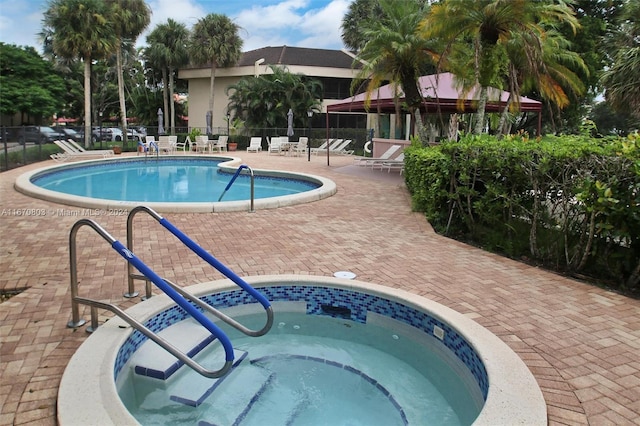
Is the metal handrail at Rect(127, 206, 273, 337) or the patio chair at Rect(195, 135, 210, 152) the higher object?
the patio chair at Rect(195, 135, 210, 152)

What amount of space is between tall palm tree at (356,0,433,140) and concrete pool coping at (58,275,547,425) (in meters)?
11.2

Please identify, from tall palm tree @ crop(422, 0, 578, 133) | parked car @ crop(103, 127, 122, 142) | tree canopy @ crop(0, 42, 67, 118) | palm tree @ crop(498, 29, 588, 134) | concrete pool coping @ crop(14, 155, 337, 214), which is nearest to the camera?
concrete pool coping @ crop(14, 155, 337, 214)

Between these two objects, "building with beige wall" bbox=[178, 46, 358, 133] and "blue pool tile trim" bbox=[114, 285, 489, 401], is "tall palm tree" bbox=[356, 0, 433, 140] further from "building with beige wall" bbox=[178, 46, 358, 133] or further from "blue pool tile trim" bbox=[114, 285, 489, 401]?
"building with beige wall" bbox=[178, 46, 358, 133]

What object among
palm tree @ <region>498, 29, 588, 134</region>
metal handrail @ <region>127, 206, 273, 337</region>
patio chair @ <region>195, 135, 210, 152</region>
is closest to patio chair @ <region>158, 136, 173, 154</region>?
patio chair @ <region>195, 135, 210, 152</region>

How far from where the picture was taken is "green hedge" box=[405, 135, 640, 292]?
16.0 feet

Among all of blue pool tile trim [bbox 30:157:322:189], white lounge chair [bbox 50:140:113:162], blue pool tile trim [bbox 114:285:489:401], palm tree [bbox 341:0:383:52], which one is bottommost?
blue pool tile trim [bbox 114:285:489:401]

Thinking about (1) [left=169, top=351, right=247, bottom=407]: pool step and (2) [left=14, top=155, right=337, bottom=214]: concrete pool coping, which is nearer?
(1) [left=169, top=351, right=247, bottom=407]: pool step

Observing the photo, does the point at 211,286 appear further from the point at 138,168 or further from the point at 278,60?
the point at 278,60

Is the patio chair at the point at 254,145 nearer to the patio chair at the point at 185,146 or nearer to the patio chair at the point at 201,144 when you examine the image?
the patio chair at the point at 201,144

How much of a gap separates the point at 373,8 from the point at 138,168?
2496 centimetres

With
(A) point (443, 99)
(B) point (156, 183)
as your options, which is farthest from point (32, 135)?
(A) point (443, 99)

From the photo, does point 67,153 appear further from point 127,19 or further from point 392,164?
point 392,164

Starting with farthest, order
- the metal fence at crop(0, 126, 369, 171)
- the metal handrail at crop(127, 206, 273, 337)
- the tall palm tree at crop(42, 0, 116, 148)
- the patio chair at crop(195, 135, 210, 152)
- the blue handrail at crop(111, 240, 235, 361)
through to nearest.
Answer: the patio chair at crop(195, 135, 210, 152)
the tall palm tree at crop(42, 0, 116, 148)
the metal fence at crop(0, 126, 369, 171)
the metal handrail at crop(127, 206, 273, 337)
the blue handrail at crop(111, 240, 235, 361)

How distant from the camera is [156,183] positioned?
15031mm
